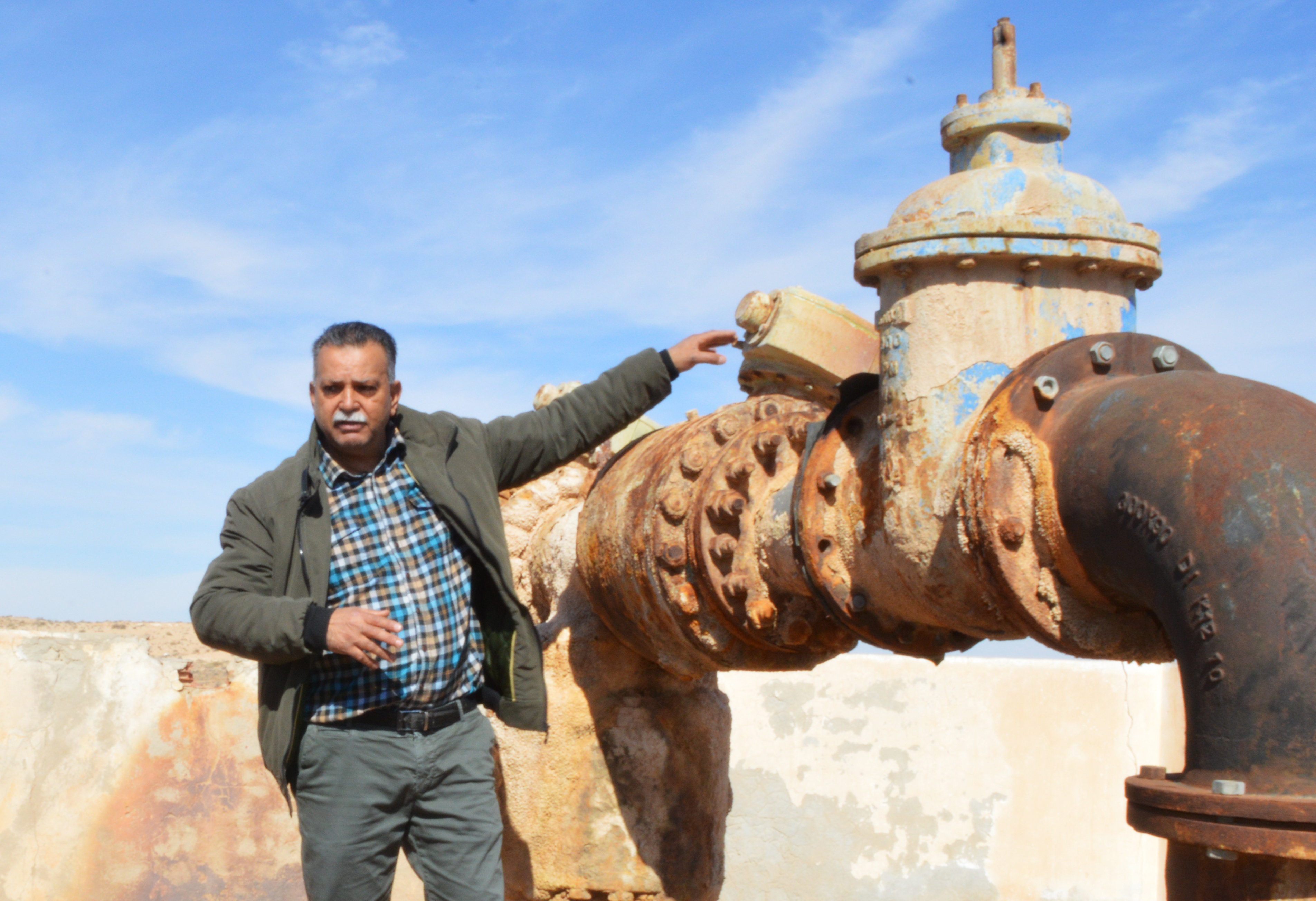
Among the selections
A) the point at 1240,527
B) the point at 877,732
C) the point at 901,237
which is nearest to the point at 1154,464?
the point at 1240,527

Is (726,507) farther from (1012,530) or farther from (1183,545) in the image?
(1183,545)

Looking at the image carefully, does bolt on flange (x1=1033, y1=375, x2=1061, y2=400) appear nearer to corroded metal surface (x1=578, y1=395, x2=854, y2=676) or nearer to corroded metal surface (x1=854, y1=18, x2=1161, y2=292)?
corroded metal surface (x1=854, y1=18, x2=1161, y2=292)

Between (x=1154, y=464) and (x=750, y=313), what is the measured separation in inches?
50.3

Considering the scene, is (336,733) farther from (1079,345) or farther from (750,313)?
(1079,345)

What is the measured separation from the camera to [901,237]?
6.72 feet

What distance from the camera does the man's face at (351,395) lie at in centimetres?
250

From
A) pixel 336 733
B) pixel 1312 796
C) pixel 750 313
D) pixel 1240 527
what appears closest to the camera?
pixel 1312 796

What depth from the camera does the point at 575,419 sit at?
279cm

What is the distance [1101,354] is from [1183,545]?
1.35 ft

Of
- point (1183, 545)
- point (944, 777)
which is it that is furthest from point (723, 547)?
point (944, 777)

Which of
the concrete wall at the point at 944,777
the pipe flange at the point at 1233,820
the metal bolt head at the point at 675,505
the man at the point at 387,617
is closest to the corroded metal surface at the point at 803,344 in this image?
the metal bolt head at the point at 675,505

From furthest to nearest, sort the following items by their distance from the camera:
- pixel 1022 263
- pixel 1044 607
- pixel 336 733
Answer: pixel 336 733
pixel 1022 263
pixel 1044 607

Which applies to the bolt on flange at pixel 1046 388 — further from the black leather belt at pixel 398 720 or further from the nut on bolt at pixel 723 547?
the black leather belt at pixel 398 720

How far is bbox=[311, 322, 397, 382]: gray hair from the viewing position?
99.6 inches
